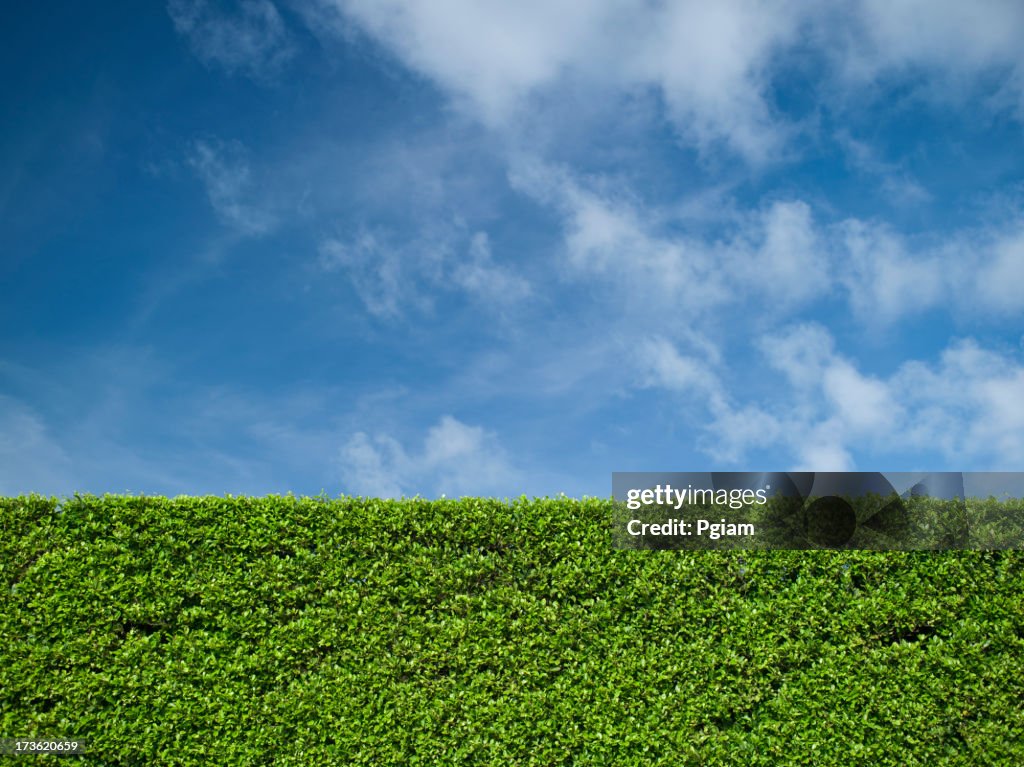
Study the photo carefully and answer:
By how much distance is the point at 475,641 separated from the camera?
22.3ft

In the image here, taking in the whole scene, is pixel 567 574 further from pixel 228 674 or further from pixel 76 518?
pixel 76 518

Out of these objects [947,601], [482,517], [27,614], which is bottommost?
[27,614]

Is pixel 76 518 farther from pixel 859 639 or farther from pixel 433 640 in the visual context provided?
pixel 859 639

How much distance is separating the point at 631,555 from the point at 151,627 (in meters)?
4.81

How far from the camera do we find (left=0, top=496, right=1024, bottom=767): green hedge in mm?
6676

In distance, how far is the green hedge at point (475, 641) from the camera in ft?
21.9

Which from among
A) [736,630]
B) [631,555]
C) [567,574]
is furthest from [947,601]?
[567,574]

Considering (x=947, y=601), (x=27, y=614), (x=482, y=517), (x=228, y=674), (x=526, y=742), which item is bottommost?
(x=526, y=742)

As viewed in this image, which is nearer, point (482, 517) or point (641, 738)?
point (641, 738)

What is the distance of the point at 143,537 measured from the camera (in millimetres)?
7000

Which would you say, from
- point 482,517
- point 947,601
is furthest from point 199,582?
point 947,601

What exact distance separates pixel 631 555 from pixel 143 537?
16.0 feet

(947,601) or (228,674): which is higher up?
(947,601)

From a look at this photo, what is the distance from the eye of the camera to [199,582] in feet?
22.7
